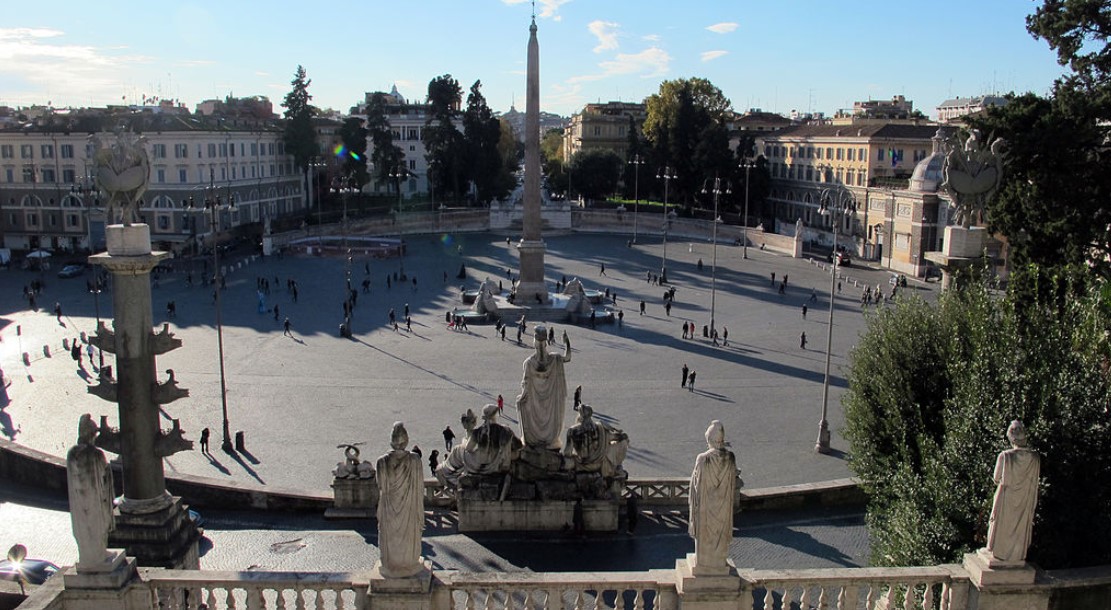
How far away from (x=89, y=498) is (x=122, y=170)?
14.7ft

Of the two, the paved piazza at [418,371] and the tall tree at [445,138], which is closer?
the paved piazza at [418,371]

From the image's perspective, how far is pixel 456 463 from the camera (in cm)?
1408

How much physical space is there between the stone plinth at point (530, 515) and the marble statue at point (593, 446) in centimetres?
54

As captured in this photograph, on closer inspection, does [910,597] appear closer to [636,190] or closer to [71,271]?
[71,271]

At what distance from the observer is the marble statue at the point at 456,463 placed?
44.6ft

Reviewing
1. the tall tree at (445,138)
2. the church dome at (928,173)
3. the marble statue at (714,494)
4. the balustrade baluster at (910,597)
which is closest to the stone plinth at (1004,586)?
the balustrade baluster at (910,597)

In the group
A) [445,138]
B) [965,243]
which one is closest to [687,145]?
[445,138]

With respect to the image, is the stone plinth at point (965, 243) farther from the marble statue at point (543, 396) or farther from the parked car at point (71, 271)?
the parked car at point (71, 271)

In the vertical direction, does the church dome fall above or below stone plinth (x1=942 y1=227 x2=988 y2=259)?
above

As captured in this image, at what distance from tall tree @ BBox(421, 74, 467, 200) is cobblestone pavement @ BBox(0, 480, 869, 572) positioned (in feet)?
189

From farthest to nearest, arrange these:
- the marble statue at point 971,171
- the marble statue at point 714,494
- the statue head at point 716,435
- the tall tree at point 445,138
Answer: the tall tree at point 445,138, the marble statue at point 971,171, the marble statue at point 714,494, the statue head at point 716,435

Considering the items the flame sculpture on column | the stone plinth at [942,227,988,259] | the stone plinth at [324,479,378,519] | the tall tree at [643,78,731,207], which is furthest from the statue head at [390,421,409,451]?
the tall tree at [643,78,731,207]

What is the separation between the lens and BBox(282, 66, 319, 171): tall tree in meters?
68.4

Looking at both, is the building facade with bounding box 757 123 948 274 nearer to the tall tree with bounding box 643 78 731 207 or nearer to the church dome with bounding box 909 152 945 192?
the church dome with bounding box 909 152 945 192
